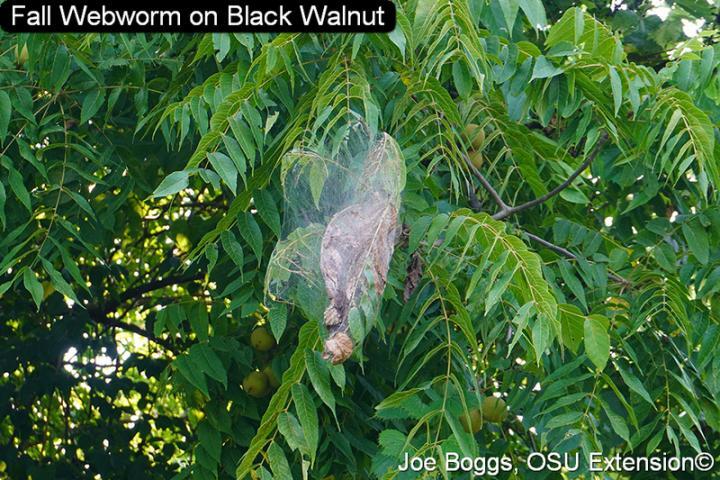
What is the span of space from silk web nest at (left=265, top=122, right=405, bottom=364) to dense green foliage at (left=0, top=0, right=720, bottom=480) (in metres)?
0.06

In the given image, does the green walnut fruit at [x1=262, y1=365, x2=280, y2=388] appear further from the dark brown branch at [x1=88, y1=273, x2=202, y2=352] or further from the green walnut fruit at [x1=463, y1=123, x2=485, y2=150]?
the dark brown branch at [x1=88, y1=273, x2=202, y2=352]

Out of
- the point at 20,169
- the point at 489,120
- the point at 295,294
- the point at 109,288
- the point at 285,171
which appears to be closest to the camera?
the point at 285,171

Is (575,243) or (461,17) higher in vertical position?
(461,17)

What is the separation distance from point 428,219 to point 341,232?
0.31m

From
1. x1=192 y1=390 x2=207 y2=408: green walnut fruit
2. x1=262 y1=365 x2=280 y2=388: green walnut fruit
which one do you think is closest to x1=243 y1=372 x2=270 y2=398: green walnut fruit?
x1=262 y1=365 x2=280 y2=388: green walnut fruit

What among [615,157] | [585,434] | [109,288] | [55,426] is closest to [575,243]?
[615,157]

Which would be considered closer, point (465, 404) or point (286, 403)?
point (465, 404)

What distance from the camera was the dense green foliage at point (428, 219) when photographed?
7.40 feet

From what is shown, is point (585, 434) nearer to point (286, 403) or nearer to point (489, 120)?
point (286, 403)

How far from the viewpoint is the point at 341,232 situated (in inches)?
82.6

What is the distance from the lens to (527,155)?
2.81 meters

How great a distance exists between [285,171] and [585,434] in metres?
0.94

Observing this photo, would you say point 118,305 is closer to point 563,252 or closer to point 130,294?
point 130,294

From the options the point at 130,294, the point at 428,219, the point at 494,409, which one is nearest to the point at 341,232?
the point at 428,219
